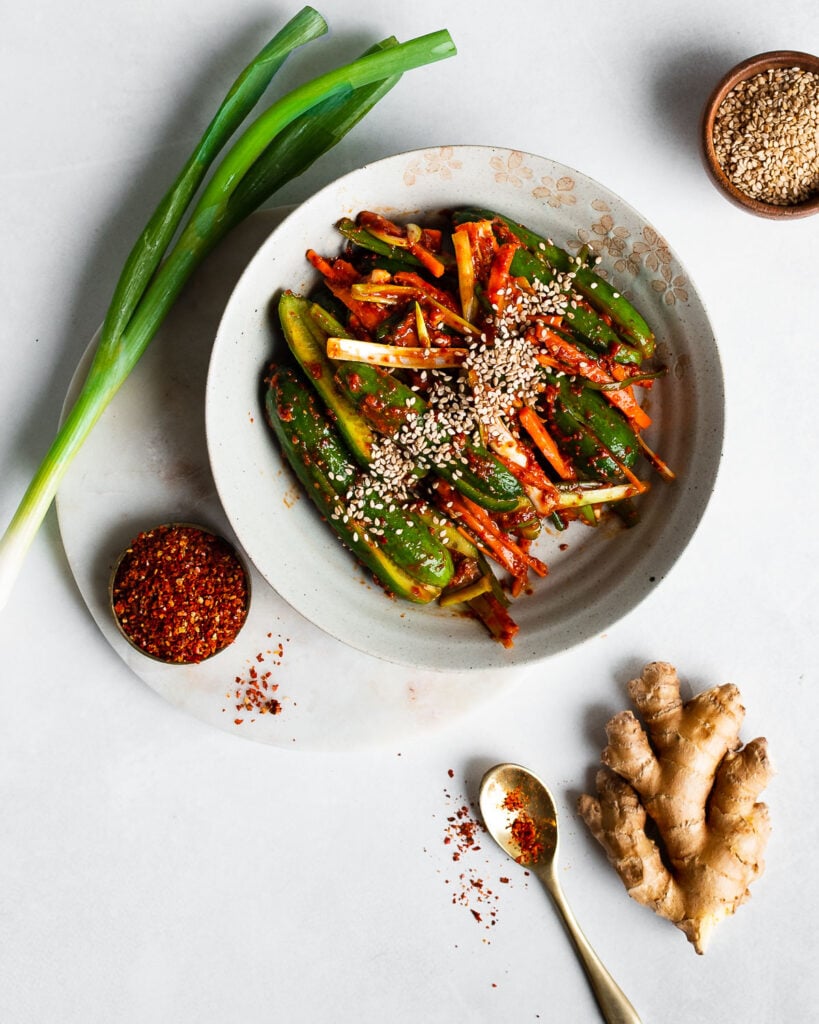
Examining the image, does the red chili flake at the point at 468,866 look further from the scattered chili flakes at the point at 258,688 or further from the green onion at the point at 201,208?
the green onion at the point at 201,208

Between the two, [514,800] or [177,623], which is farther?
[514,800]

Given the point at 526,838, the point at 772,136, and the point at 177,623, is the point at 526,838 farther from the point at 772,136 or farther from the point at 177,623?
the point at 772,136

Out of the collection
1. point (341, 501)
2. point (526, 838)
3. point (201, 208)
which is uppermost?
point (201, 208)

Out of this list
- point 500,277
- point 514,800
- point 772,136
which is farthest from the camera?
point 514,800

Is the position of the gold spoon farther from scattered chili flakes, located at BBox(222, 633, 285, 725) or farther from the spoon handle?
scattered chili flakes, located at BBox(222, 633, 285, 725)

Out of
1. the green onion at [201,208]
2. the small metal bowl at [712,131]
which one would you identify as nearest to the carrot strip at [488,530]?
the green onion at [201,208]

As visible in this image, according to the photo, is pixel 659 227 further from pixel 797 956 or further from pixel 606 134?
pixel 797 956

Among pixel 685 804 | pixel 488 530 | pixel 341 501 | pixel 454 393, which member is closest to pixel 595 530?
pixel 488 530
